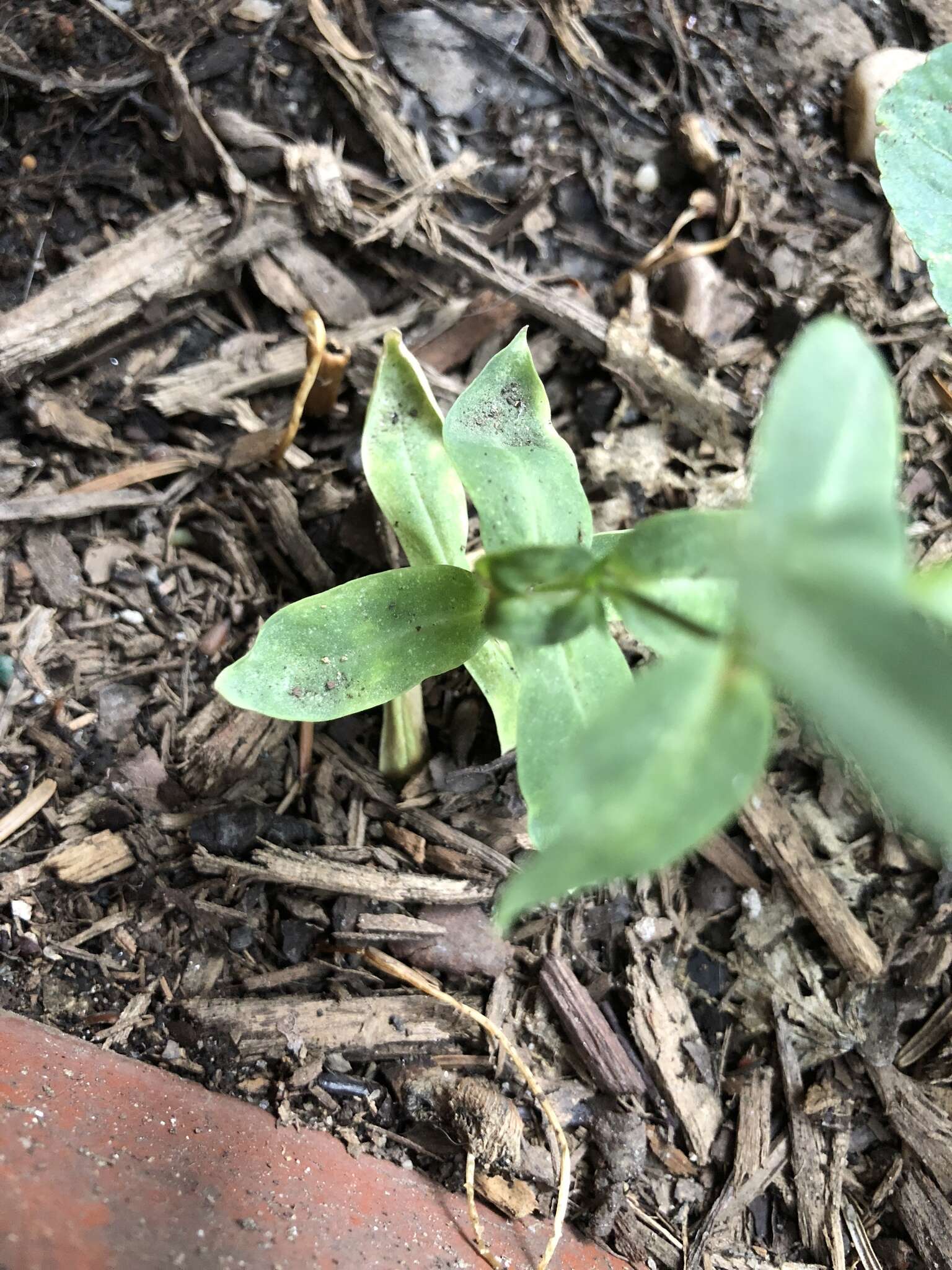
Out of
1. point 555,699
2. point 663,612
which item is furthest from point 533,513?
point 663,612

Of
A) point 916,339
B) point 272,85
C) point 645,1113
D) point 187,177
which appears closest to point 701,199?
point 916,339

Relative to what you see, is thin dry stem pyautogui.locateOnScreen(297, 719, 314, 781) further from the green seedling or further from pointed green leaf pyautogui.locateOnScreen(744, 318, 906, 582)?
pointed green leaf pyautogui.locateOnScreen(744, 318, 906, 582)

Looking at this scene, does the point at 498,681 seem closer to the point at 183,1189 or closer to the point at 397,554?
the point at 397,554

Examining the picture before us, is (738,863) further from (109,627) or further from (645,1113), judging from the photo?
(109,627)

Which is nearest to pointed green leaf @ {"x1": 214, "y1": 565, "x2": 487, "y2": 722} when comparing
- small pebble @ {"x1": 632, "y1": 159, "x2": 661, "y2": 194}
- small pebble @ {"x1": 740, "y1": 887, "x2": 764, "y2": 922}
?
small pebble @ {"x1": 740, "y1": 887, "x2": 764, "y2": 922}

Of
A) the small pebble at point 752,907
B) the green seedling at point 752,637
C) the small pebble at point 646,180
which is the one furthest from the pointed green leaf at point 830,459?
the small pebble at point 646,180

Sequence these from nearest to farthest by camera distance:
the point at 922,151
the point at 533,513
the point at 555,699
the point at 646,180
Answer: the point at 555,699 → the point at 533,513 → the point at 922,151 → the point at 646,180
